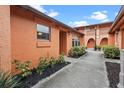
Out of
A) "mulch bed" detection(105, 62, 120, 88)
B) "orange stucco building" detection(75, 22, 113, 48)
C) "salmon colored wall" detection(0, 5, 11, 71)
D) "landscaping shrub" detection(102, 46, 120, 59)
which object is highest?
"orange stucco building" detection(75, 22, 113, 48)

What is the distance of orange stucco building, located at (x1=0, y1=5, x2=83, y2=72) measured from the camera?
15.6ft

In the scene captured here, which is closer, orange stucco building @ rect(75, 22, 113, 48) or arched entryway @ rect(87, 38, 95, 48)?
orange stucco building @ rect(75, 22, 113, 48)

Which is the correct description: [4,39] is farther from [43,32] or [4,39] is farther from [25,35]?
[43,32]

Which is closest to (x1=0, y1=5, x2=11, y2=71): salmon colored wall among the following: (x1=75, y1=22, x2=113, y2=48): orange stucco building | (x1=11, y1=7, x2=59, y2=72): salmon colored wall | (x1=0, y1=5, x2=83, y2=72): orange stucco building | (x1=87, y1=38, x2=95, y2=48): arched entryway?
(x1=0, y1=5, x2=83, y2=72): orange stucco building

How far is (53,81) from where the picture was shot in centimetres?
601

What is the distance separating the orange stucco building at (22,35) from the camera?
4.77 meters

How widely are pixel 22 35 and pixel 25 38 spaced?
0.28m

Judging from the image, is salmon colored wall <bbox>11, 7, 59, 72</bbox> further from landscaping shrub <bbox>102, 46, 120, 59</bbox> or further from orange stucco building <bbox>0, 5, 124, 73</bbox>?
landscaping shrub <bbox>102, 46, 120, 59</bbox>

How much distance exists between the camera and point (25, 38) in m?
6.99

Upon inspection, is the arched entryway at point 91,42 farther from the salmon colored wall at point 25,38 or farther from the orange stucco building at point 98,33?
the salmon colored wall at point 25,38

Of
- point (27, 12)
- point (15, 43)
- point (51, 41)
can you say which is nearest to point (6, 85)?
point (15, 43)

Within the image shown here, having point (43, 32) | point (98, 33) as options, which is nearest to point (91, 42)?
point (98, 33)
